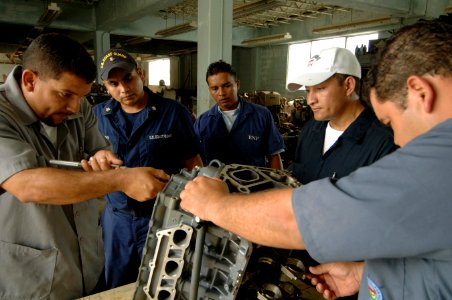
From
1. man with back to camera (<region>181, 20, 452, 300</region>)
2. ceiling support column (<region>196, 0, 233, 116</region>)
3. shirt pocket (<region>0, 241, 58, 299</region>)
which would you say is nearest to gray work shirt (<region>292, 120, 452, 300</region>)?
man with back to camera (<region>181, 20, 452, 300</region>)

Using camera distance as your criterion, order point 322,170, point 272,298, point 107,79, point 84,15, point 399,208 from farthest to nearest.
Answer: point 84,15 → point 107,79 → point 322,170 → point 272,298 → point 399,208

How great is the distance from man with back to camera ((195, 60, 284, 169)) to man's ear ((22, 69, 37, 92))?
1.46 m

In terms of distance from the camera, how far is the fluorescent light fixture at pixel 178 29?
7255 millimetres

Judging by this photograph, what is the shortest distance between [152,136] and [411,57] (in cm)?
150

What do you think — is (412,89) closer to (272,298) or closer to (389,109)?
(389,109)

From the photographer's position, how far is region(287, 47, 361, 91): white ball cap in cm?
164

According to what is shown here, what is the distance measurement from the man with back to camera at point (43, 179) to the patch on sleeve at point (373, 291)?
717 millimetres

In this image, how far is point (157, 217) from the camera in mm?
1088

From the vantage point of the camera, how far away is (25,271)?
1175 millimetres

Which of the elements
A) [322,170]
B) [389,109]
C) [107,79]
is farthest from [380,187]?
[107,79]

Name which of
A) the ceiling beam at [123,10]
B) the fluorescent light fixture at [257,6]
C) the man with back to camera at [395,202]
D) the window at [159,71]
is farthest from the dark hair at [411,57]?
the window at [159,71]

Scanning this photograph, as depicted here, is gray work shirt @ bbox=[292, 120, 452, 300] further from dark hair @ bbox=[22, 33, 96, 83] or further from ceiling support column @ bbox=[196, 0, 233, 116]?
ceiling support column @ bbox=[196, 0, 233, 116]

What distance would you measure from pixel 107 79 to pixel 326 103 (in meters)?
1.24

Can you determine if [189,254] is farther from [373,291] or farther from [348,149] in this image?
[348,149]
